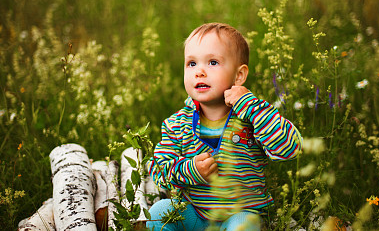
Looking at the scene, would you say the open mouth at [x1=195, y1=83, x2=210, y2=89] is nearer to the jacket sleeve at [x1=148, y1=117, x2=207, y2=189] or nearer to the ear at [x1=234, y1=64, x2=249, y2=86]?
the ear at [x1=234, y1=64, x2=249, y2=86]

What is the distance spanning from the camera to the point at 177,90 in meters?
4.45

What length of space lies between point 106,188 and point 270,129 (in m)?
1.40

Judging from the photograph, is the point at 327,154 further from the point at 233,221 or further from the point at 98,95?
the point at 98,95

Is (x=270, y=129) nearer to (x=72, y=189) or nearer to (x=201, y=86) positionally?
(x=201, y=86)

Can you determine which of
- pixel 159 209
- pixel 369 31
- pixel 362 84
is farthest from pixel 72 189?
pixel 369 31

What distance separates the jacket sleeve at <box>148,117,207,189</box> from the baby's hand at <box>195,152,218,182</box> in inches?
0.9

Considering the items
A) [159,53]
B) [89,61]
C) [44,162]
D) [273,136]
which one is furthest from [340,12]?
[44,162]

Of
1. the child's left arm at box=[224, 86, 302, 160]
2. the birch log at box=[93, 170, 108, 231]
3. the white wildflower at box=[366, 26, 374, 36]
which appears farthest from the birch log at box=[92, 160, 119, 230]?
the white wildflower at box=[366, 26, 374, 36]

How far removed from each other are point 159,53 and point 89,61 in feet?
3.72

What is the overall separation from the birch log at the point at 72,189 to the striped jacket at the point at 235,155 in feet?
1.72

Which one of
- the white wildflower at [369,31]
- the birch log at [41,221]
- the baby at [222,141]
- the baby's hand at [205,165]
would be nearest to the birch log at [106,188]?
the birch log at [41,221]

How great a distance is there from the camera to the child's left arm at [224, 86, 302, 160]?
84.8 inches

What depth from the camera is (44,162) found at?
123 inches

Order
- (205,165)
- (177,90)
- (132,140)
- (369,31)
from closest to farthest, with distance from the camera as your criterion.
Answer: (132,140) < (205,165) < (369,31) < (177,90)
